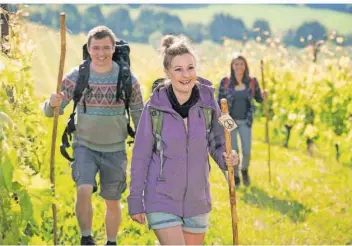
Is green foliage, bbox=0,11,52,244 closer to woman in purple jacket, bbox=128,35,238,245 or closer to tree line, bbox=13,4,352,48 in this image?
woman in purple jacket, bbox=128,35,238,245

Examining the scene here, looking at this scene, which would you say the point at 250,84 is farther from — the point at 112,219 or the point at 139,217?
the point at 139,217

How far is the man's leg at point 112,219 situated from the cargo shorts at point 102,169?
8 centimetres

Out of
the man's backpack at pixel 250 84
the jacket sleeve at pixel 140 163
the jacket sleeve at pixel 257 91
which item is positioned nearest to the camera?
the jacket sleeve at pixel 140 163

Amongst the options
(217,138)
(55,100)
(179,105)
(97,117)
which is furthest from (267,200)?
(179,105)

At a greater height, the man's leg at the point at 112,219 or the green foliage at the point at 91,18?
the green foliage at the point at 91,18

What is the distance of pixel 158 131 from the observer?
15.9 feet

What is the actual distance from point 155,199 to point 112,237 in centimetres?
225

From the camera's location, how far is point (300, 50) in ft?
60.7

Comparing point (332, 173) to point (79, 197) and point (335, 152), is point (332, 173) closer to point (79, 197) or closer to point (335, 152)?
point (335, 152)

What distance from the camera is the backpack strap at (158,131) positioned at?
484 cm

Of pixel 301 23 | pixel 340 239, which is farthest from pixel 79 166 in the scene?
pixel 301 23

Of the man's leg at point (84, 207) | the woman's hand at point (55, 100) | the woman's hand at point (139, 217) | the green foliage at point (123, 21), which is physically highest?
the green foliage at point (123, 21)

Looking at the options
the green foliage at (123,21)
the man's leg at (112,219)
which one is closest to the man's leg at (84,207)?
the man's leg at (112,219)

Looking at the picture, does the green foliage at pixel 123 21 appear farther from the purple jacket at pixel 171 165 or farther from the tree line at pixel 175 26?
the purple jacket at pixel 171 165
